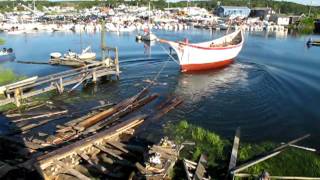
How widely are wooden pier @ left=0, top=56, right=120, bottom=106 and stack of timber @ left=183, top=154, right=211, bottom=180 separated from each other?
44.7ft

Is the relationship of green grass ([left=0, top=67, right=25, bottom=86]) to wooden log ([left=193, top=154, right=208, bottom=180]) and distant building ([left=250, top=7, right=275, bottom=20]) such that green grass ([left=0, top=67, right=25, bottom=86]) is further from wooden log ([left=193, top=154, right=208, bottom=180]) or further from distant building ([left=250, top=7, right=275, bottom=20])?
distant building ([left=250, top=7, right=275, bottom=20])

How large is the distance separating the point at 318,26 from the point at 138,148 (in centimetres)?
10141

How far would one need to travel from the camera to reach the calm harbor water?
20062mm

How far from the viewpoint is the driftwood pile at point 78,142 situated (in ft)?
41.8

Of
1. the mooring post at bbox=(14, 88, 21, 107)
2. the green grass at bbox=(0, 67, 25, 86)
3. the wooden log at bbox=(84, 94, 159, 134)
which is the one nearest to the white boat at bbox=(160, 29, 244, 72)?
the wooden log at bbox=(84, 94, 159, 134)

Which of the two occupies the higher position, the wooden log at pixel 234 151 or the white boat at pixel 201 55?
the white boat at pixel 201 55

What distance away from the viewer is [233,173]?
12.6 metres

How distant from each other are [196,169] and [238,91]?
1572cm

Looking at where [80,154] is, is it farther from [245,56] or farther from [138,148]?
[245,56]

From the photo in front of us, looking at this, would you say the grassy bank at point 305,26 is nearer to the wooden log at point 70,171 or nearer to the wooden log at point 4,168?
the wooden log at point 70,171

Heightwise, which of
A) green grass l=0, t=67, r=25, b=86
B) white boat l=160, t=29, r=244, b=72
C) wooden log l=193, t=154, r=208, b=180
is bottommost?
wooden log l=193, t=154, r=208, b=180

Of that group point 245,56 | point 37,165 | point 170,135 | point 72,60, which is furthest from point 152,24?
point 37,165

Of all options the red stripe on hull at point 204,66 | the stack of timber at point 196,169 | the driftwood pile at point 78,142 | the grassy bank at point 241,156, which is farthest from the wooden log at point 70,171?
the red stripe on hull at point 204,66

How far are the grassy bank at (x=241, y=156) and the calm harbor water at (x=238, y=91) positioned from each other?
57.8 inches
